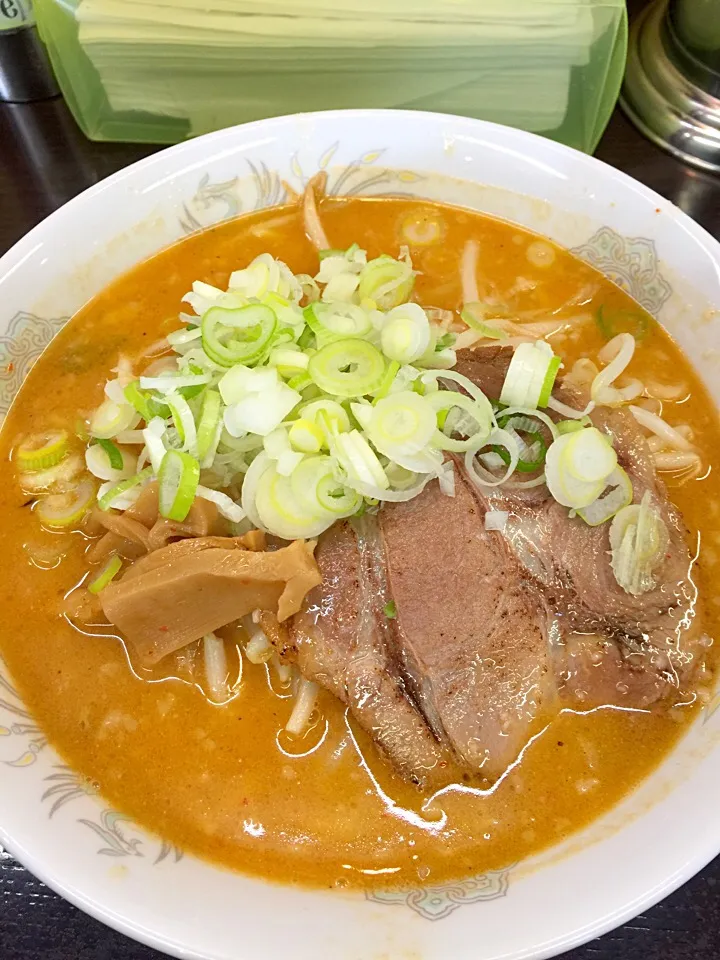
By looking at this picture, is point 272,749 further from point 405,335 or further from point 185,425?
point 405,335

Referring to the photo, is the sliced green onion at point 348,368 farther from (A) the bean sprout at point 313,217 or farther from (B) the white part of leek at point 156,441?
(A) the bean sprout at point 313,217

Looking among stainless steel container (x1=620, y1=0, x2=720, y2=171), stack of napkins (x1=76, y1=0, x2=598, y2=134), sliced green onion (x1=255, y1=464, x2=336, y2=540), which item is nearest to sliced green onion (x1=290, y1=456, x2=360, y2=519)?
sliced green onion (x1=255, y1=464, x2=336, y2=540)

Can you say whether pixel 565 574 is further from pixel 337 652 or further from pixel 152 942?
pixel 152 942

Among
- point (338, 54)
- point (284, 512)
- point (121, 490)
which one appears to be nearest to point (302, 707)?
point (284, 512)

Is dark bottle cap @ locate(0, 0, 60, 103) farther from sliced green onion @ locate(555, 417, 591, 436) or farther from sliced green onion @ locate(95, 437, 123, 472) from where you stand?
sliced green onion @ locate(555, 417, 591, 436)

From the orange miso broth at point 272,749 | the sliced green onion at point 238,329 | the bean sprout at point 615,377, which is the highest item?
the sliced green onion at point 238,329

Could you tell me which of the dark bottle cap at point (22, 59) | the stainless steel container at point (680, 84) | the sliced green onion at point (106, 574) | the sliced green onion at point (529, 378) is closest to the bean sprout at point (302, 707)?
the sliced green onion at point (106, 574)
